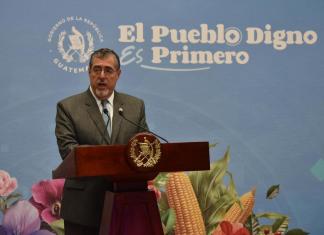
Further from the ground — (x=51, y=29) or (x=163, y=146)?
(x=51, y=29)

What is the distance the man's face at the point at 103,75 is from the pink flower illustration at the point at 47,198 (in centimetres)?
148

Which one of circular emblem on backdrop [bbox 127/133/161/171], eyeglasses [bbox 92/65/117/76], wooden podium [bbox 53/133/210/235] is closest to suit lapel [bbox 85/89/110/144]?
eyeglasses [bbox 92/65/117/76]

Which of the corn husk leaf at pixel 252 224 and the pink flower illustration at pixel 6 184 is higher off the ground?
the pink flower illustration at pixel 6 184

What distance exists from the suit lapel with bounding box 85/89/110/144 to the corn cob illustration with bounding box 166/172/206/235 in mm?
1350

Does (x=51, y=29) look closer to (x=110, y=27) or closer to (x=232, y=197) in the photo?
(x=110, y=27)

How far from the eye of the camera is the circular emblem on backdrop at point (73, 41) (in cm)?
415

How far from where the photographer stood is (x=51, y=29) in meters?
4.15

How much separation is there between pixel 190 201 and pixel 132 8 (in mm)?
1586

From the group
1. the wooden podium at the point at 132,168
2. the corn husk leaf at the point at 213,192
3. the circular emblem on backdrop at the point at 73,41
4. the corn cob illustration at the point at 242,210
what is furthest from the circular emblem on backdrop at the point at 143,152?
the corn cob illustration at the point at 242,210

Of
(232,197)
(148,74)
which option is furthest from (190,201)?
(148,74)

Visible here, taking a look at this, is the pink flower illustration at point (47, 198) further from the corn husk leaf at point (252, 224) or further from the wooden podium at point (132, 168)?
the wooden podium at point (132, 168)

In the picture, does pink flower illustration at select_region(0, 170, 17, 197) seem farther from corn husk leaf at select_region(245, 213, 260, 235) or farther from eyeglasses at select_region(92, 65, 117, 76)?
corn husk leaf at select_region(245, 213, 260, 235)

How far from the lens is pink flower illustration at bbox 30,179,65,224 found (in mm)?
4055

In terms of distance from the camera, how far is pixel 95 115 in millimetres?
2812
